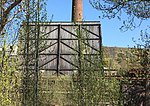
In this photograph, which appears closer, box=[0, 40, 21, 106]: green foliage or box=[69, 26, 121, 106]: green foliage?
box=[0, 40, 21, 106]: green foliage

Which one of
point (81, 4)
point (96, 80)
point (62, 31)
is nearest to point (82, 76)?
point (96, 80)

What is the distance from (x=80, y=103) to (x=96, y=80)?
0.51 m

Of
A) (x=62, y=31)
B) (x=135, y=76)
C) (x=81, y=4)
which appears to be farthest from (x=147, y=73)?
(x=81, y=4)

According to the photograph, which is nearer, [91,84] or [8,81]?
[8,81]

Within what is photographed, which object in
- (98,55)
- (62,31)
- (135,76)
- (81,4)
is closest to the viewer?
(98,55)

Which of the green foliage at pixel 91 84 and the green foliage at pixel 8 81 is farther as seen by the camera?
the green foliage at pixel 91 84

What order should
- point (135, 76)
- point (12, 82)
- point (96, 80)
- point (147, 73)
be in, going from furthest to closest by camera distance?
point (135, 76)
point (147, 73)
point (96, 80)
point (12, 82)

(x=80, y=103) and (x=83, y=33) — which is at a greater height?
(x=83, y=33)

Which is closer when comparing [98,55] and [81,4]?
[98,55]

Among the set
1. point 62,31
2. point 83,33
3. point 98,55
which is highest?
point 62,31

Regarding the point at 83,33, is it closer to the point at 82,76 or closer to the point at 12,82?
the point at 82,76

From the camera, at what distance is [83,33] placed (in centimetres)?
590

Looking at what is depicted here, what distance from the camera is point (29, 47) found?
195 inches

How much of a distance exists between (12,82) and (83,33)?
176 centimetres
